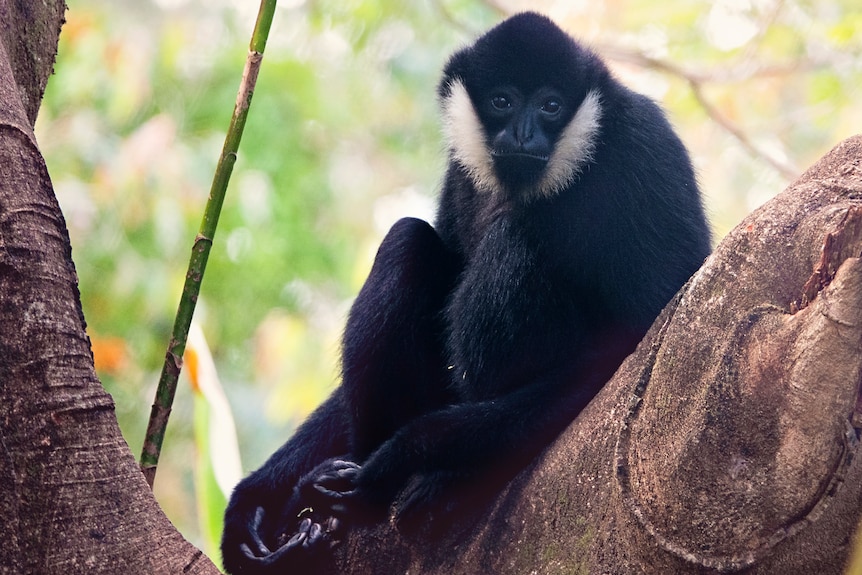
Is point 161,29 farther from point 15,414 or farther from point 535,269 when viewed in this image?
point 15,414

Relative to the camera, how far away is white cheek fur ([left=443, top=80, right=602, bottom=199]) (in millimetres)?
2990

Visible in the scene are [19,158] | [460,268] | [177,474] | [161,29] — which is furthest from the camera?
[177,474]

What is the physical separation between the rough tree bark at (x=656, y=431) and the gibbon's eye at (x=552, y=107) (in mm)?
1373

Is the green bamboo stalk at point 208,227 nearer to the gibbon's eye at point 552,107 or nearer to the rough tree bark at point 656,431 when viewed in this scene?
the rough tree bark at point 656,431

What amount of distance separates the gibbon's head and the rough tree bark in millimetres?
1215

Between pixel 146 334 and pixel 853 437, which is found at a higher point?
pixel 146 334

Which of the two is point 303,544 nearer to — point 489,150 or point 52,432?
point 52,432

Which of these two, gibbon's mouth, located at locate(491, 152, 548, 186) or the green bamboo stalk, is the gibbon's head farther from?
the green bamboo stalk

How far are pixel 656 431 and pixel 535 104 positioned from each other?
176 cm

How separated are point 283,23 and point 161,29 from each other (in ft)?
3.89

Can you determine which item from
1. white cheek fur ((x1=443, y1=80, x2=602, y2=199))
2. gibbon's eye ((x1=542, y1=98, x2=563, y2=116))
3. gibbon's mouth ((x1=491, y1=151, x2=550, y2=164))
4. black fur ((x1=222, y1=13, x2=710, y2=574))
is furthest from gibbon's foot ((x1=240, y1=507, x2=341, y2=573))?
gibbon's eye ((x1=542, y1=98, x2=563, y2=116))

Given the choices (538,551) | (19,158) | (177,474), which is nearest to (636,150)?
(538,551)

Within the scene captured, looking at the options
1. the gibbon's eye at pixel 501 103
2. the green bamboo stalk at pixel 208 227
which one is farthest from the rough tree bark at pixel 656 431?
the gibbon's eye at pixel 501 103

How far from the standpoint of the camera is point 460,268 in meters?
3.20
